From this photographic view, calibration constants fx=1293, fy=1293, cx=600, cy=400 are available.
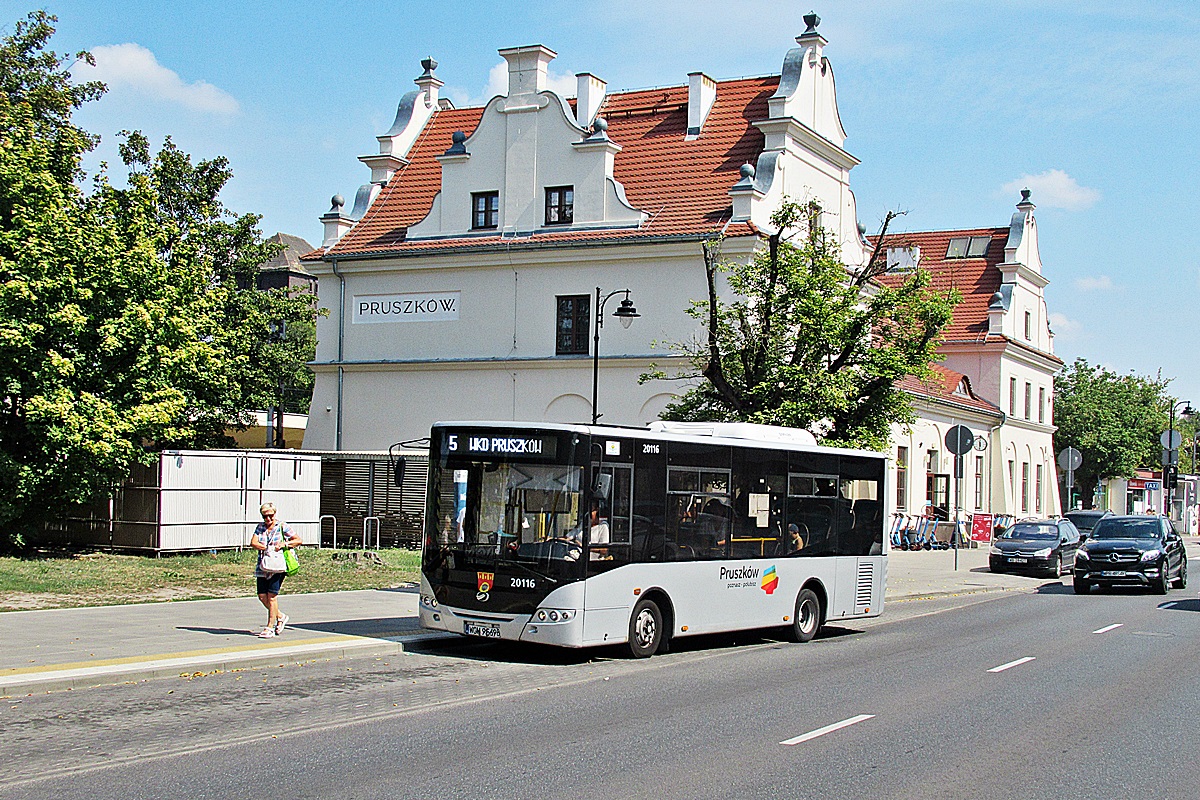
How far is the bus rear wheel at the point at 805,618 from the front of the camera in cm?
1842

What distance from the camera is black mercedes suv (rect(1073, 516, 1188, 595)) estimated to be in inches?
1142

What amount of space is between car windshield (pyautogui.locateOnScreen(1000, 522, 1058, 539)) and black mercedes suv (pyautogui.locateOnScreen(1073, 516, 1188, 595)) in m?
5.90

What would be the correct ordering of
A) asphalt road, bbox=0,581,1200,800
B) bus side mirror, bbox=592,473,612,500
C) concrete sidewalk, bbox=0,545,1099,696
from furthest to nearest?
bus side mirror, bbox=592,473,612,500
concrete sidewalk, bbox=0,545,1099,696
asphalt road, bbox=0,581,1200,800

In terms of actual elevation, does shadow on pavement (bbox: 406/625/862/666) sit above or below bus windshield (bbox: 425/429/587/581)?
below

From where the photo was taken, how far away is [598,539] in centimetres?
1490

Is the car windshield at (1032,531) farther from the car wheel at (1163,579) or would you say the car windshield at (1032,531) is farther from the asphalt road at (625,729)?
the asphalt road at (625,729)

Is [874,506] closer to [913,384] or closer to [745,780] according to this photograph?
[745,780]

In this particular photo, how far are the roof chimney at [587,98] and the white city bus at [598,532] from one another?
27.2 metres

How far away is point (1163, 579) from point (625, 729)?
22564mm

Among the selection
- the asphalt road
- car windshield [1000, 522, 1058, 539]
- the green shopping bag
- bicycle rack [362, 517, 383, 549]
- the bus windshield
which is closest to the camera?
the asphalt road

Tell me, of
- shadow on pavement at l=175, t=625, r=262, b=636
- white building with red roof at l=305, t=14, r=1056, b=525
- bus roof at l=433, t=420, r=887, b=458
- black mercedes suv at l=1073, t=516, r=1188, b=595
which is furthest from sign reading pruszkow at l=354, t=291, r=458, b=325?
shadow on pavement at l=175, t=625, r=262, b=636

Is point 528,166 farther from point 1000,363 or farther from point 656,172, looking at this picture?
point 1000,363

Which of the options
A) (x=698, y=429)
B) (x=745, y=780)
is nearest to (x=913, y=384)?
(x=698, y=429)

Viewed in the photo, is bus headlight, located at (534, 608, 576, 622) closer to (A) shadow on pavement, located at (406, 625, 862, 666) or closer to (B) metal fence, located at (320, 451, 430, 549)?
(A) shadow on pavement, located at (406, 625, 862, 666)
